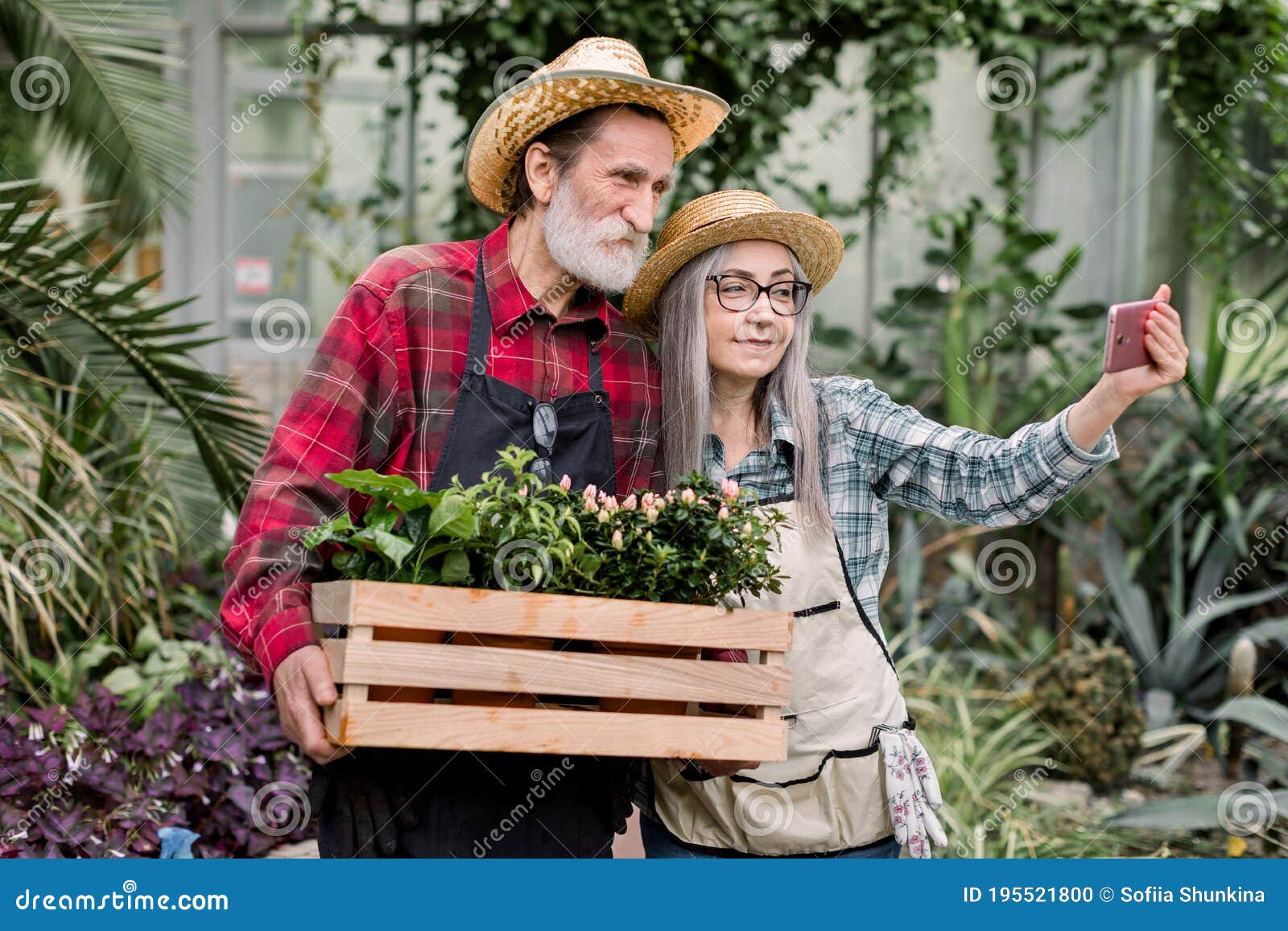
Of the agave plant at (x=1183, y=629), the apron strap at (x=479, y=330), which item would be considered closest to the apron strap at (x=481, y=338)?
the apron strap at (x=479, y=330)

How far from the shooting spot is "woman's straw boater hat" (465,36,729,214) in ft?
7.01

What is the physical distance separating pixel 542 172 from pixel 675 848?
1.29m

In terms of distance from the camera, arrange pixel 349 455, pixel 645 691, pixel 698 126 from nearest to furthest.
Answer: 1. pixel 645 691
2. pixel 349 455
3. pixel 698 126

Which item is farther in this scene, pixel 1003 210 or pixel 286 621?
pixel 1003 210

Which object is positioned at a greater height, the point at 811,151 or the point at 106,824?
the point at 811,151

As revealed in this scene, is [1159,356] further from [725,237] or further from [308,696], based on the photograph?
[308,696]

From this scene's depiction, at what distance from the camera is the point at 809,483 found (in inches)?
86.9

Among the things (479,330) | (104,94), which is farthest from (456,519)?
(104,94)

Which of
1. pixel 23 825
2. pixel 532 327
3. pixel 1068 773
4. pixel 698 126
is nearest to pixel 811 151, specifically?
pixel 1068 773

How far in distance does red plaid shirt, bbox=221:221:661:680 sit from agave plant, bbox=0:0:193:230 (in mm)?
3251

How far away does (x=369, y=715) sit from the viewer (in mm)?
1614

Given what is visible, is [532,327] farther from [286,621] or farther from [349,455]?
[286,621]

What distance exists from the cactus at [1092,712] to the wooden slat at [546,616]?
125 inches

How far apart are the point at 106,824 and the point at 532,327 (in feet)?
6.32
